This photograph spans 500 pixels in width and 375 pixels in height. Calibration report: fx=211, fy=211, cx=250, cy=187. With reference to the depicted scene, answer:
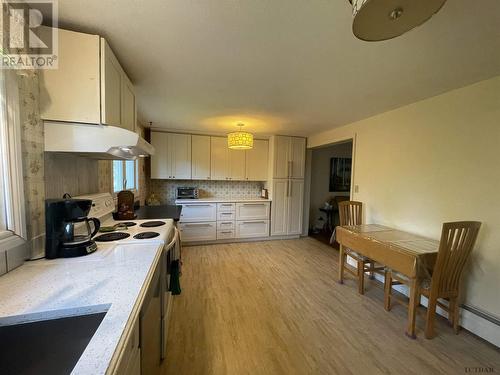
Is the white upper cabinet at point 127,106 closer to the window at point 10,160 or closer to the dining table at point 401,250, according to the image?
the window at point 10,160

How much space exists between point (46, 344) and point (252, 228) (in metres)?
3.76

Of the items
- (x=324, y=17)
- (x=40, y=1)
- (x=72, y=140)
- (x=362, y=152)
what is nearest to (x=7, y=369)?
(x=72, y=140)

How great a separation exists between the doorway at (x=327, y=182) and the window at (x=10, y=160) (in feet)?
16.2

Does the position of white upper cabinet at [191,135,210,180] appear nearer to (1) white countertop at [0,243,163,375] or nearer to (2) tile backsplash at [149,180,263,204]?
(2) tile backsplash at [149,180,263,204]

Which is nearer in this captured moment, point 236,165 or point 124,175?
point 124,175

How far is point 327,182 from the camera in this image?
538 cm

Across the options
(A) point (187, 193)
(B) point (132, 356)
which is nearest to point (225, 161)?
(A) point (187, 193)

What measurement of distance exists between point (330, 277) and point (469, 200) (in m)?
1.72

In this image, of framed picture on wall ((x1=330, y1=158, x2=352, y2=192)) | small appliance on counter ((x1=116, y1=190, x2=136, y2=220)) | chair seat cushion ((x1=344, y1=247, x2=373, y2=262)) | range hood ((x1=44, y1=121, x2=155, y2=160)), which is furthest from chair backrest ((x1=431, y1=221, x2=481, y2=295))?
framed picture on wall ((x1=330, y1=158, x2=352, y2=192))

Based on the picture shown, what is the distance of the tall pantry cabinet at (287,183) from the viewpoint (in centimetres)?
438

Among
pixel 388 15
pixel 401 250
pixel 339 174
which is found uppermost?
pixel 388 15

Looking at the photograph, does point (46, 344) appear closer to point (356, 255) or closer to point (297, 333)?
point (297, 333)

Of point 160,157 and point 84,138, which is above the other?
point 160,157

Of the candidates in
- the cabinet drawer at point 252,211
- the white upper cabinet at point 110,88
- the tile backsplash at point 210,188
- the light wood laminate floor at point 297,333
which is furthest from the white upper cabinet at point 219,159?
the white upper cabinet at point 110,88
